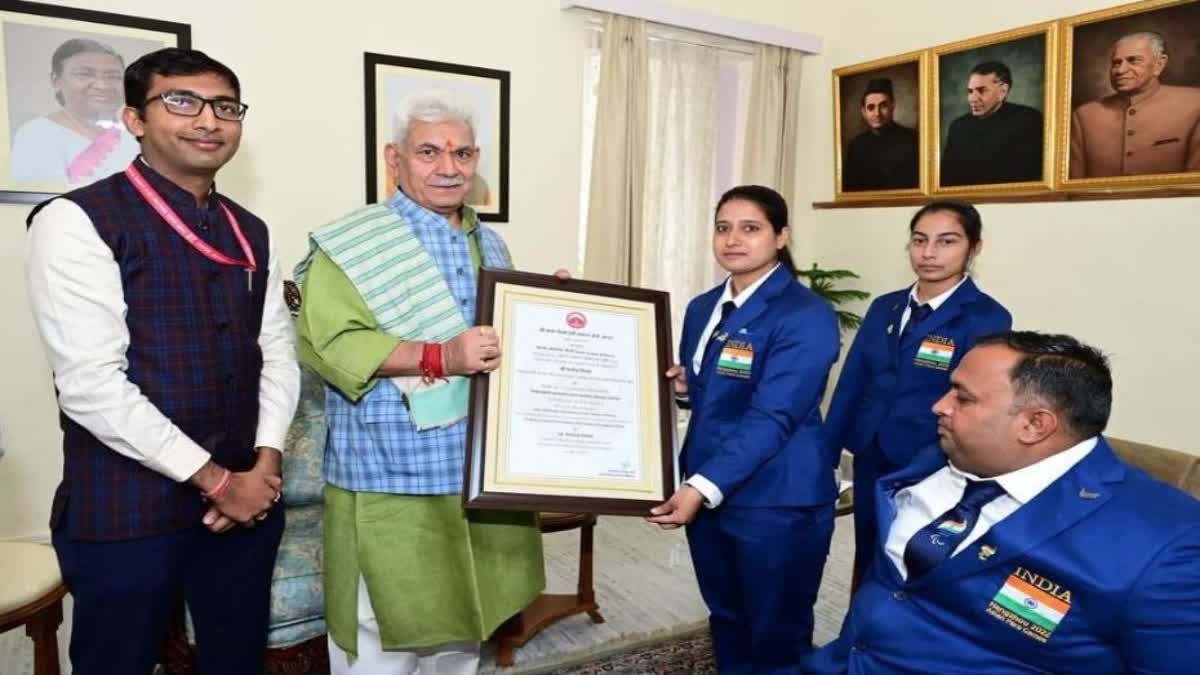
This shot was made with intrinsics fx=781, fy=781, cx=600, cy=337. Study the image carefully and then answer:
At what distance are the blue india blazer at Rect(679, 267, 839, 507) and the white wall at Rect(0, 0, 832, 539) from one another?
8.43 feet

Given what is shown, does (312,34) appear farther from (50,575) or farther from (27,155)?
(50,575)

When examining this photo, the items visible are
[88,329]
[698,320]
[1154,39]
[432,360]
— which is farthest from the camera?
[1154,39]

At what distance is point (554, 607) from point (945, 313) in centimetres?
171

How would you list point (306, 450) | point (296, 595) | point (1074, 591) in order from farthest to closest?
1. point (306, 450)
2. point (296, 595)
3. point (1074, 591)

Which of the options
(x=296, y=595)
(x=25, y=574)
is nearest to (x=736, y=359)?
(x=296, y=595)

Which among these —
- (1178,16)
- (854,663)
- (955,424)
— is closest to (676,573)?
(854,663)

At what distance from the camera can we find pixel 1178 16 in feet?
11.1

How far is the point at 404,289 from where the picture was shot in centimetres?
172

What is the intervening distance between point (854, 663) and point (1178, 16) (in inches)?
134

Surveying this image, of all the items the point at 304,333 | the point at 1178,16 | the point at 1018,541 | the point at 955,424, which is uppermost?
the point at 1178,16

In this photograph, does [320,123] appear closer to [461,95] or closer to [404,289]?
[461,95]

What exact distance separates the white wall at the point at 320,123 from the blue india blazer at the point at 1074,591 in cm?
321

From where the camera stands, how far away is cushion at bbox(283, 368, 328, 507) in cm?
275

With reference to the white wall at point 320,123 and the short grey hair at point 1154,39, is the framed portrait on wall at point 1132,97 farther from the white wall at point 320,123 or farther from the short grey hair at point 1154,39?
the white wall at point 320,123
